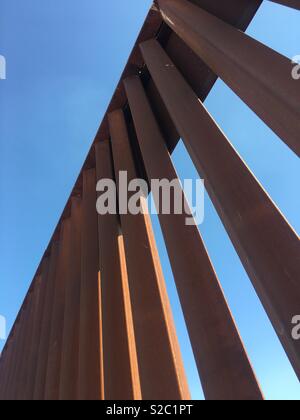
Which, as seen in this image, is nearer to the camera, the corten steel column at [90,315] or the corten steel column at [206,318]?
the corten steel column at [206,318]

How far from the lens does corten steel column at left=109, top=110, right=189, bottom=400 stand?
6.91ft

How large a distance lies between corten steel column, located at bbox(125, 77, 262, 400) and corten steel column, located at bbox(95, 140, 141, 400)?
110 cm

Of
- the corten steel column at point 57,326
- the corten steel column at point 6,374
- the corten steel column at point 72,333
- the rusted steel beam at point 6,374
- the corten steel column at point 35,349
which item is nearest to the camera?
the corten steel column at point 72,333

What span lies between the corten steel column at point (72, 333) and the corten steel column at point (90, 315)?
0.50 metres

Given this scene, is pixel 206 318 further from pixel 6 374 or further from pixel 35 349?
pixel 6 374

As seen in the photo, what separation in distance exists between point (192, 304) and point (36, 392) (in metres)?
4.13

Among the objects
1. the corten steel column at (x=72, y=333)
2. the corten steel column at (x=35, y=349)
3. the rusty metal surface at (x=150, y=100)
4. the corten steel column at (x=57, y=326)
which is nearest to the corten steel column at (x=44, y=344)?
the rusty metal surface at (x=150, y=100)

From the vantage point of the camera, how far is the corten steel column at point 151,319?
82.9 inches

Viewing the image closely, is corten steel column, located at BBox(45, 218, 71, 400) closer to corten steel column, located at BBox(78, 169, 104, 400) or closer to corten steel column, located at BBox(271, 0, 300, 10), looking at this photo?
corten steel column, located at BBox(78, 169, 104, 400)

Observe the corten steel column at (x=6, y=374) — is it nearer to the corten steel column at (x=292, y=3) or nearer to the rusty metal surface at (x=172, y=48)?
the rusty metal surface at (x=172, y=48)

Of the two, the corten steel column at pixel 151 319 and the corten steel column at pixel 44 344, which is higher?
the corten steel column at pixel 44 344

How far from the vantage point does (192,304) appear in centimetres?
207

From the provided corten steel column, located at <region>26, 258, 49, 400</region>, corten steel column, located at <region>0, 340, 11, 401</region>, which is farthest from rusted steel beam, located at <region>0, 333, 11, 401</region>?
corten steel column, located at <region>26, 258, 49, 400</region>

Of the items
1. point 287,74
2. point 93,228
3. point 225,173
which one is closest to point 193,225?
point 225,173
